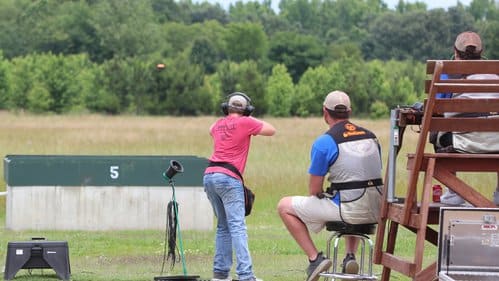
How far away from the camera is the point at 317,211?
27.8 feet

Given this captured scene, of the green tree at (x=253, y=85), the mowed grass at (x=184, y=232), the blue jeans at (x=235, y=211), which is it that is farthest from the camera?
the green tree at (x=253, y=85)

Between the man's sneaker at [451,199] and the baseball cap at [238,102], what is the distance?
5.94ft

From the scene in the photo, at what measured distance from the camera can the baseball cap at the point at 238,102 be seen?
9.53 meters

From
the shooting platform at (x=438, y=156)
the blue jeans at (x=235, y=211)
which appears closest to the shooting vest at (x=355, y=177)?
the shooting platform at (x=438, y=156)

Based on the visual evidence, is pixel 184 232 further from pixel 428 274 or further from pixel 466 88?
pixel 466 88

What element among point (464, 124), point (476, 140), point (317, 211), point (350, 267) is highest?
point (464, 124)

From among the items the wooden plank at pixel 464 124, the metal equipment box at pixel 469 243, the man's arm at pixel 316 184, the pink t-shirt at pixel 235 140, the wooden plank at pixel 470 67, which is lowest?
the metal equipment box at pixel 469 243

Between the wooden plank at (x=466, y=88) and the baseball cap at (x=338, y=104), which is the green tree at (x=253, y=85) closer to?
the baseball cap at (x=338, y=104)

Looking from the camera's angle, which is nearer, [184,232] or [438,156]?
[438,156]

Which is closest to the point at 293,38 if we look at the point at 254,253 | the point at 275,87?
the point at 275,87

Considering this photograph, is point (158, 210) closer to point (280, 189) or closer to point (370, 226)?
point (280, 189)

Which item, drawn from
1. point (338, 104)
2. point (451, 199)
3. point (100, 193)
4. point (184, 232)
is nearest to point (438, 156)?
point (451, 199)

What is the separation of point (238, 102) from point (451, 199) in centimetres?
193

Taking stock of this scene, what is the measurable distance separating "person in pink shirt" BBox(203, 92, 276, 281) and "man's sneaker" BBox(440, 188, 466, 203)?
1.53 m
